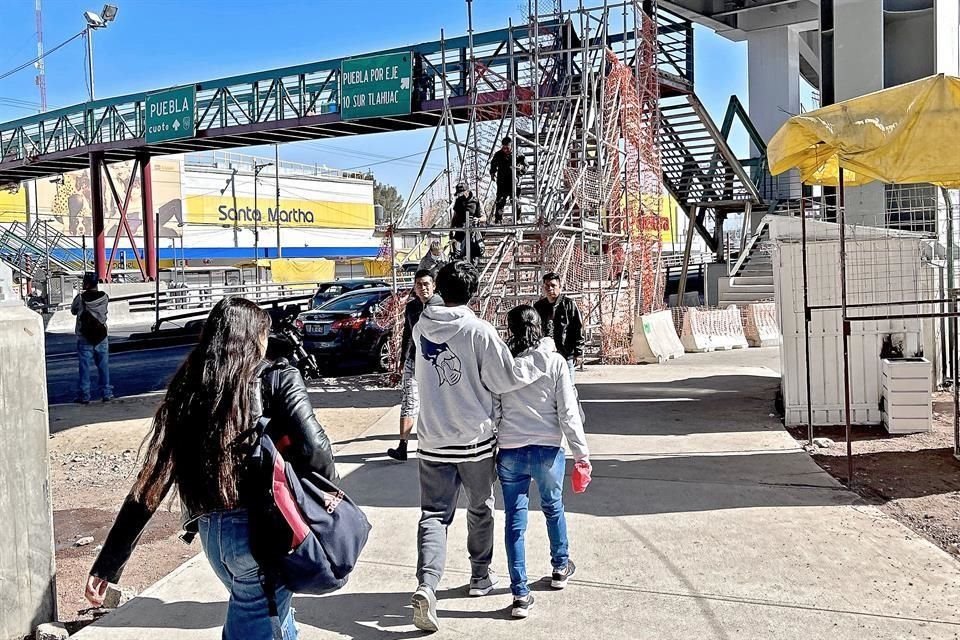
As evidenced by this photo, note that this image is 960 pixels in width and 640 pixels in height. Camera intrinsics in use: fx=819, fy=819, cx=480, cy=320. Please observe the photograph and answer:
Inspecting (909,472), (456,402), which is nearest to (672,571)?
(456,402)

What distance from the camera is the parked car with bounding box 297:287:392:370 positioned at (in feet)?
47.1

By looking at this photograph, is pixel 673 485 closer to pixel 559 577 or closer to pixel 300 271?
pixel 559 577

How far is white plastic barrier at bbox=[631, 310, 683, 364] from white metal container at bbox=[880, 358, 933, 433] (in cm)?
650

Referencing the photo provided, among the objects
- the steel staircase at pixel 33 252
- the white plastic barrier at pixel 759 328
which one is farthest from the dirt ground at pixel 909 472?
the steel staircase at pixel 33 252

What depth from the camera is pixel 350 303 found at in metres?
15.1

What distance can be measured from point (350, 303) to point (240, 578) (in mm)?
12446

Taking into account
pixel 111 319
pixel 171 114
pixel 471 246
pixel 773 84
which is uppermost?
pixel 773 84

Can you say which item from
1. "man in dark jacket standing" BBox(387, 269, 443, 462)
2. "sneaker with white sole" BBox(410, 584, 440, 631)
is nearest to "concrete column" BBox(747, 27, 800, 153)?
"man in dark jacket standing" BBox(387, 269, 443, 462)

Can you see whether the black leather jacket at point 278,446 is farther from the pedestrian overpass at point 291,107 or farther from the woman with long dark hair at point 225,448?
the pedestrian overpass at point 291,107

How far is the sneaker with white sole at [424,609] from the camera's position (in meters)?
3.97

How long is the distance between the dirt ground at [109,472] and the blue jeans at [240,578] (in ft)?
0.72

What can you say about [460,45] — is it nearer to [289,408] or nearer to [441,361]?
[441,361]

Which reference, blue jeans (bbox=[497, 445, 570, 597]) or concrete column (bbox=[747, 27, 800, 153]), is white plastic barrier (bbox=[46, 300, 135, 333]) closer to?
concrete column (bbox=[747, 27, 800, 153])

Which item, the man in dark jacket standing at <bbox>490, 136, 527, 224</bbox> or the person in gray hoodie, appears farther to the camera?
the man in dark jacket standing at <bbox>490, 136, 527, 224</bbox>
